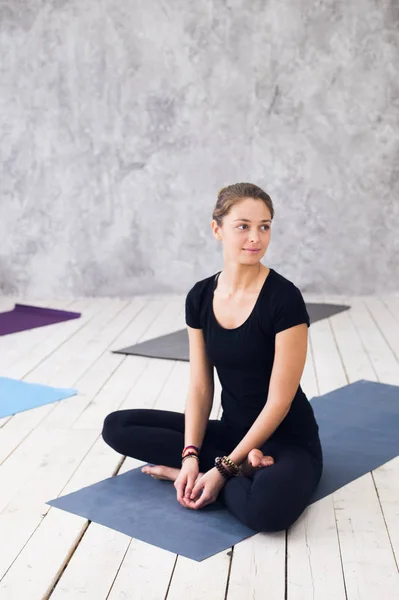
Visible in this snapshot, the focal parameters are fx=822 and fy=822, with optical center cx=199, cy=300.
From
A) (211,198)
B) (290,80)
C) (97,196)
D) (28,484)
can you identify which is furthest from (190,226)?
(28,484)

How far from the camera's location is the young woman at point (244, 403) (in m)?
2.04

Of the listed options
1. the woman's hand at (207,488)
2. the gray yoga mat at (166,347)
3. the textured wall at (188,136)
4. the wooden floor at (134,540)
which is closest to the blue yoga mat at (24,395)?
the wooden floor at (134,540)

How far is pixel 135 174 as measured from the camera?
5500 mm

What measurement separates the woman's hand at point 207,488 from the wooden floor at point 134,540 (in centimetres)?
18

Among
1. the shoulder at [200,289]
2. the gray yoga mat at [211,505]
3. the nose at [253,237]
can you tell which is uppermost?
the nose at [253,237]

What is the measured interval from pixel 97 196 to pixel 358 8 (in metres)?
2.07

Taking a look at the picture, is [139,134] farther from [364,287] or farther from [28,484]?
[28,484]

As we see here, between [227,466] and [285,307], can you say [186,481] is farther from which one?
[285,307]

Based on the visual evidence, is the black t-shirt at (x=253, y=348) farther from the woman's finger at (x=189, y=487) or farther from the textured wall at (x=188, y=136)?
the textured wall at (x=188, y=136)

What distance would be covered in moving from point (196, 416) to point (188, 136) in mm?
3493

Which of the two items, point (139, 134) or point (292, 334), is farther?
point (139, 134)

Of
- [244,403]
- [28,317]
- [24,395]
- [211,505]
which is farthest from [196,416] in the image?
[28,317]

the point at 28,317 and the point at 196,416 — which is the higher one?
the point at 196,416

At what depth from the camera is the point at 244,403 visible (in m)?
2.21
